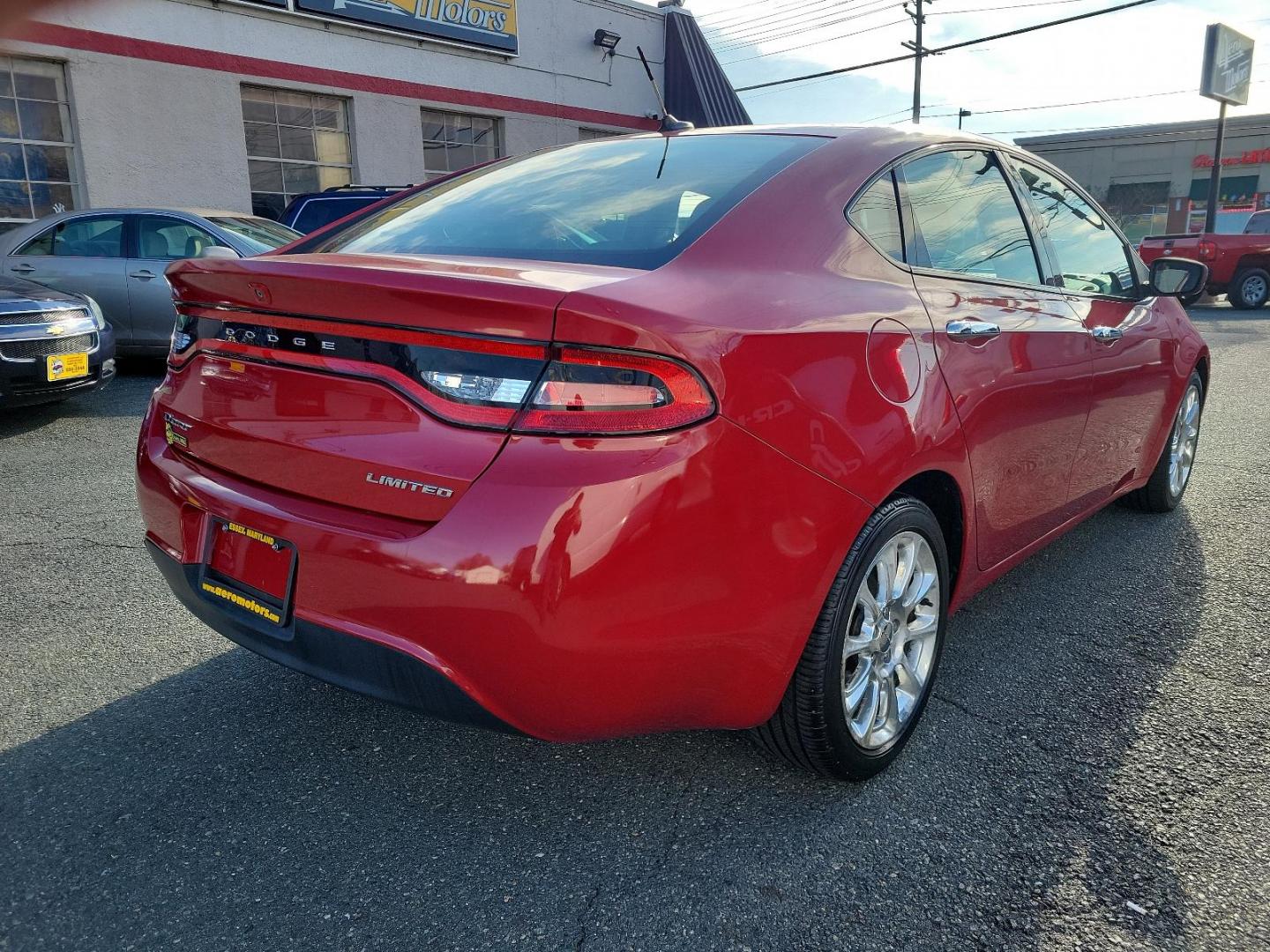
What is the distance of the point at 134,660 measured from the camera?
2.88 metres

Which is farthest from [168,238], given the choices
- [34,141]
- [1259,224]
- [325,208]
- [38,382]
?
[1259,224]

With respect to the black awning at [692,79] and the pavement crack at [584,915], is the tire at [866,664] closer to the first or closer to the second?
the pavement crack at [584,915]

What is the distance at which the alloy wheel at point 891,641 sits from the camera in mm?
2232

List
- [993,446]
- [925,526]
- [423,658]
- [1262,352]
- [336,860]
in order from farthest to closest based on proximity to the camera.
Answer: [1262,352]
[993,446]
[925,526]
[336,860]
[423,658]

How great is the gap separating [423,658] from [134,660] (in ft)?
5.20

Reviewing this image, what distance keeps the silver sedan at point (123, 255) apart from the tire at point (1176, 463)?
6.81 meters

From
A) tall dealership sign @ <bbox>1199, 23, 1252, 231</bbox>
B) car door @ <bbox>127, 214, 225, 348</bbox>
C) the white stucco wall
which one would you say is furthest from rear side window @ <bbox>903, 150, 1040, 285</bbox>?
tall dealership sign @ <bbox>1199, 23, 1252, 231</bbox>

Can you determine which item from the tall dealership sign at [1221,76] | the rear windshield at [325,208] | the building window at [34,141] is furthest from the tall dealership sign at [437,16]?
the tall dealership sign at [1221,76]

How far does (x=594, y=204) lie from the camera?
7.84 ft

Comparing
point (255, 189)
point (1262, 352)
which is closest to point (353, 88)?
point (255, 189)

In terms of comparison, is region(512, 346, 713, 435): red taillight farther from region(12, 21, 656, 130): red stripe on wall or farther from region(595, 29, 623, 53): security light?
region(595, 29, 623, 53): security light

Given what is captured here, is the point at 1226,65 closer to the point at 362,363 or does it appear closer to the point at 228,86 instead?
the point at 228,86

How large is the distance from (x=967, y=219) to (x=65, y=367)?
5.71 meters

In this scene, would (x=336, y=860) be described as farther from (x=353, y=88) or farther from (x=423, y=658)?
(x=353, y=88)
